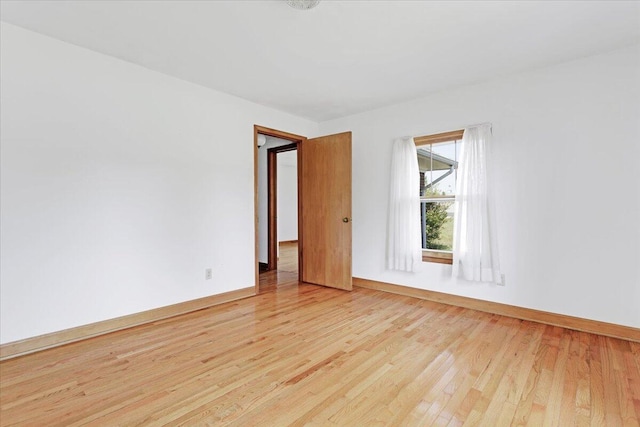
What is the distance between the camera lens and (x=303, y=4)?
6.32ft

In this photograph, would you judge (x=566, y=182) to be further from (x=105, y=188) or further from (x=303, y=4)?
(x=105, y=188)

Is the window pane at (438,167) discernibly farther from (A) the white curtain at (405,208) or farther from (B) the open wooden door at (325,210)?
(B) the open wooden door at (325,210)

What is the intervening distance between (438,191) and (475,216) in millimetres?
591

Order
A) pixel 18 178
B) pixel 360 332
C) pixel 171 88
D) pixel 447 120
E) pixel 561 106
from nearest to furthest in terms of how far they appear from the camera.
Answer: pixel 18 178, pixel 360 332, pixel 561 106, pixel 171 88, pixel 447 120

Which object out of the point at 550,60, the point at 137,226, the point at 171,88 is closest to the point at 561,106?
the point at 550,60

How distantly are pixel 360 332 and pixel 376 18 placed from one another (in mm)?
2471

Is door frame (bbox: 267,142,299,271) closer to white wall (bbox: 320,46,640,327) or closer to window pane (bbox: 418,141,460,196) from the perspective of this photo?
window pane (bbox: 418,141,460,196)

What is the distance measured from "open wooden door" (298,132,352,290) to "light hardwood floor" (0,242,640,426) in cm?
121

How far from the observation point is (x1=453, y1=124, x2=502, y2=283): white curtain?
10.0 ft

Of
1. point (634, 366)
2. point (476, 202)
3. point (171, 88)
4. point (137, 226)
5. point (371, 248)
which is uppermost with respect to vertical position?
point (171, 88)

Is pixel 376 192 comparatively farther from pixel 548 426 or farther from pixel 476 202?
pixel 548 426

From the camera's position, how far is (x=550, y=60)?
2.71 meters

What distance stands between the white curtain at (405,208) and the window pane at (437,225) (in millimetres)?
169

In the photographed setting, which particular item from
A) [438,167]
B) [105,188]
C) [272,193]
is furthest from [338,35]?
[272,193]
